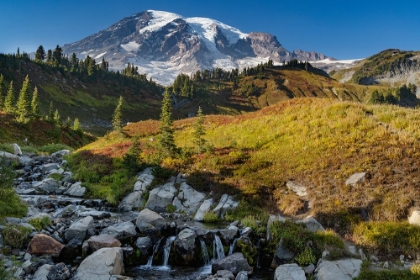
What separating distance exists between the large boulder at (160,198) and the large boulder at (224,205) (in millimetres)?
3610

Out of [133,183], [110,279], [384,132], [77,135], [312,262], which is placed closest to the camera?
[110,279]

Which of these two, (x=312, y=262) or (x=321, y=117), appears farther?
(x=321, y=117)

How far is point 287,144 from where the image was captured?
2398cm

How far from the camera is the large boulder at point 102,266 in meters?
10.8

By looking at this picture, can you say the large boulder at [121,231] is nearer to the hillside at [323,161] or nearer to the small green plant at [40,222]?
the small green plant at [40,222]

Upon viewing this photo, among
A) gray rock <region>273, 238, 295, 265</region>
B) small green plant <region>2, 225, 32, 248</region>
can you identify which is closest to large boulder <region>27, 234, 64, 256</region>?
small green plant <region>2, 225, 32, 248</region>

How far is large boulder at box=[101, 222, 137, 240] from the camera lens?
14.2 metres

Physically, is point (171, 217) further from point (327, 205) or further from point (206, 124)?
point (206, 124)

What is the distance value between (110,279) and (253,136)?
62.7 ft

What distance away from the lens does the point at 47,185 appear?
76.7 ft

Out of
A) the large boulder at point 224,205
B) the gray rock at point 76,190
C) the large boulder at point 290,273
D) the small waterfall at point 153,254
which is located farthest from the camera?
the gray rock at point 76,190

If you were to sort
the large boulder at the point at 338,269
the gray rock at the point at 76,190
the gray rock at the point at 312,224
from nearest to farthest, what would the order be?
the large boulder at the point at 338,269, the gray rock at the point at 312,224, the gray rock at the point at 76,190

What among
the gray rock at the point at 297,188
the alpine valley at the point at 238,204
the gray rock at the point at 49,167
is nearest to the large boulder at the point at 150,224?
the alpine valley at the point at 238,204

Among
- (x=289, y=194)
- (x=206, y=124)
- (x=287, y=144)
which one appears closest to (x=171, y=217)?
(x=289, y=194)
